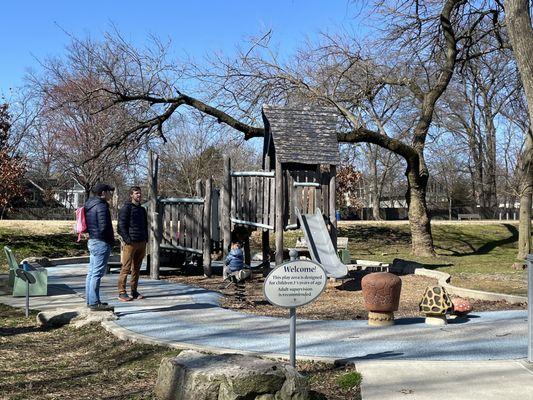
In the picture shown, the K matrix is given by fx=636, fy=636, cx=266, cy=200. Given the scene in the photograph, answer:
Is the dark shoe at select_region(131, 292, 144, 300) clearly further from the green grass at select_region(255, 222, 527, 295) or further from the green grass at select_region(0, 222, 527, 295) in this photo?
the green grass at select_region(255, 222, 527, 295)

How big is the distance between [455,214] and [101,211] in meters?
52.2

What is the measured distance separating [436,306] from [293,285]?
346cm

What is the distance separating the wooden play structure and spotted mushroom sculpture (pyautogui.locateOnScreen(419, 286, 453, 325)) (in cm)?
523

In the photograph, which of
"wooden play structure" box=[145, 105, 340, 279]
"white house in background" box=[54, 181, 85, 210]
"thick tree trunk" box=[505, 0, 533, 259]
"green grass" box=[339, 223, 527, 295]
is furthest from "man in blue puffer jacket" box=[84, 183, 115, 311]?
"white house in background" box=[54, 181, 85, 210]

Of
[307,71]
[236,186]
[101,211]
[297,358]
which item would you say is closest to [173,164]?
[307,71]

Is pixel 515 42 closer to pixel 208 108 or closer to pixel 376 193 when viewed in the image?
pixel 208 108

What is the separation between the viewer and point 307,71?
21.9 meters

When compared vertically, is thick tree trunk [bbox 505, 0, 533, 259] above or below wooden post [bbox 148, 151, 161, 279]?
above

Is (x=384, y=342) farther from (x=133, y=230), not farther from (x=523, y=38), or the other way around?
(x=523, y=38)

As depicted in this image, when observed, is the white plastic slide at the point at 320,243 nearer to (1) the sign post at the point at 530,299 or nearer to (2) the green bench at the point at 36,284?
(2) the green bench at the point at 36,284

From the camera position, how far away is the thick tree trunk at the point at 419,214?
21219 mm

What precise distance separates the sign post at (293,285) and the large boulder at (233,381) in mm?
653

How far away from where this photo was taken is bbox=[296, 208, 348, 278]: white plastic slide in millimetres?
11869

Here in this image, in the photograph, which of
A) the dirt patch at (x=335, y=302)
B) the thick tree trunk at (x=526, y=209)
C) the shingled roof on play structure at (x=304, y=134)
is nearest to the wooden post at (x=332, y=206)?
the shingled roof on play structure at (x=304, y=134)
